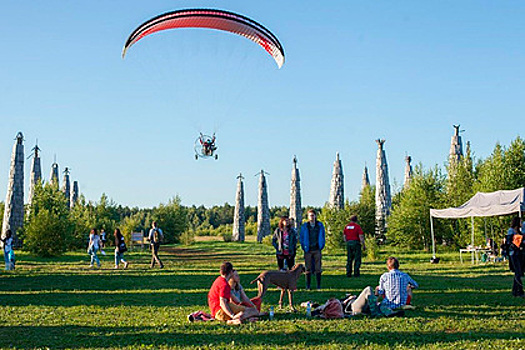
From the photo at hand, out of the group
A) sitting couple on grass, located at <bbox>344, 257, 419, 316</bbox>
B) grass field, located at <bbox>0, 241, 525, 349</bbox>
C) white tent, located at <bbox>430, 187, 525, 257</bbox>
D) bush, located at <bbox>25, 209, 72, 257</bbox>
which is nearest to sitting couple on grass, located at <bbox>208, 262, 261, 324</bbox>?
grass field, located at <bbox>0, 241, 525, 349</bbox>

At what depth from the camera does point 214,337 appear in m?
7.59

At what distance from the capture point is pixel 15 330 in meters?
8.41

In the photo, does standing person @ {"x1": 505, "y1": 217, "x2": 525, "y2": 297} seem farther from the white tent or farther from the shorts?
the white tent

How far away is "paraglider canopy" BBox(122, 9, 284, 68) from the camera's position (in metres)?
16.0

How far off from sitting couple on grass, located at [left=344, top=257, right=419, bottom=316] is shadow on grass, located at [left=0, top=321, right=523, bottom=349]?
88 cm

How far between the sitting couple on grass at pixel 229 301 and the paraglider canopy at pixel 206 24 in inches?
374

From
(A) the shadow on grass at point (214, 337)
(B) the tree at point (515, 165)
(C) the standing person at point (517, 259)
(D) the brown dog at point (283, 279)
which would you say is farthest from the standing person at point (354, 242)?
(B) the tree at point (515, 165)

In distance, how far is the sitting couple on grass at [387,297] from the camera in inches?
356

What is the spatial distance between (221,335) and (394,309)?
10.3ft

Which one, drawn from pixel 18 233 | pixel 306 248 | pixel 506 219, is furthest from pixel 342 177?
pixel 306 248

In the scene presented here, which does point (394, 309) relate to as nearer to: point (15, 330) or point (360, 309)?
point (360, 309)

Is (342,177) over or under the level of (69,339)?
over

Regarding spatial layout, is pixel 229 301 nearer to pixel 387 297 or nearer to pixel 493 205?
pixel 387 297

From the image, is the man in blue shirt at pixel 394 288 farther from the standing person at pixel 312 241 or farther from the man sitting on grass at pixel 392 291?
the standing person at pixel 312 241
